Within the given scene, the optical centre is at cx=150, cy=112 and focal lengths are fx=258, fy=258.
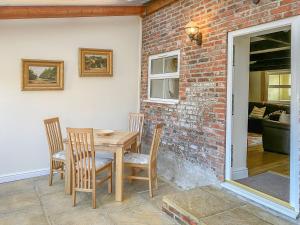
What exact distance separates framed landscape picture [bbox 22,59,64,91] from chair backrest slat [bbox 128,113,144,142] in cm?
142

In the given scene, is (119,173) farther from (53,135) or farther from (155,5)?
(155,5)

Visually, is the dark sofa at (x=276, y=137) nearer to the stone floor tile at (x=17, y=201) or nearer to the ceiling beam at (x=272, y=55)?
the ceiling beam at (x=272, y=55)

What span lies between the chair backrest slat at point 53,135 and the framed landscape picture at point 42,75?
0.66 metres

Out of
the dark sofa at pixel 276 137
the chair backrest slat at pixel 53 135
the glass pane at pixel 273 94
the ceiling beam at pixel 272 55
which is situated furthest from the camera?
the glass pane at pixel 273 94

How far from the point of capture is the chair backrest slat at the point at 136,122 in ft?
16.1

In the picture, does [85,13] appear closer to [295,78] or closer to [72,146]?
[72,146]

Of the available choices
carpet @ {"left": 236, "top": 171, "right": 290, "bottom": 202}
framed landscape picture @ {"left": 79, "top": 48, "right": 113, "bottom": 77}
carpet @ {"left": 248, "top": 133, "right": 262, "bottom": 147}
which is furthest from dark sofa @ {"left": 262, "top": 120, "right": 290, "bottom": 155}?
framed landscape picture @ {"left": 79, "top": 48, "right": 113, "bottom": 77}

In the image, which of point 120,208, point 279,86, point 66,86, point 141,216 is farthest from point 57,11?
point 279,86

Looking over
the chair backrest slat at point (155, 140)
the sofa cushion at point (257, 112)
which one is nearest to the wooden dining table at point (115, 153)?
the chair backrest slat at point (155, 140)

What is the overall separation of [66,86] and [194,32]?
250cm

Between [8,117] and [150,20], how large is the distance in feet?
10.3

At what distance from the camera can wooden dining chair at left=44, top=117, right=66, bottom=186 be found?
4006mm

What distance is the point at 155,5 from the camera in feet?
15.8

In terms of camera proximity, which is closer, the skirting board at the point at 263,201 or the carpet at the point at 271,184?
the skirting board at the point at 263,201
